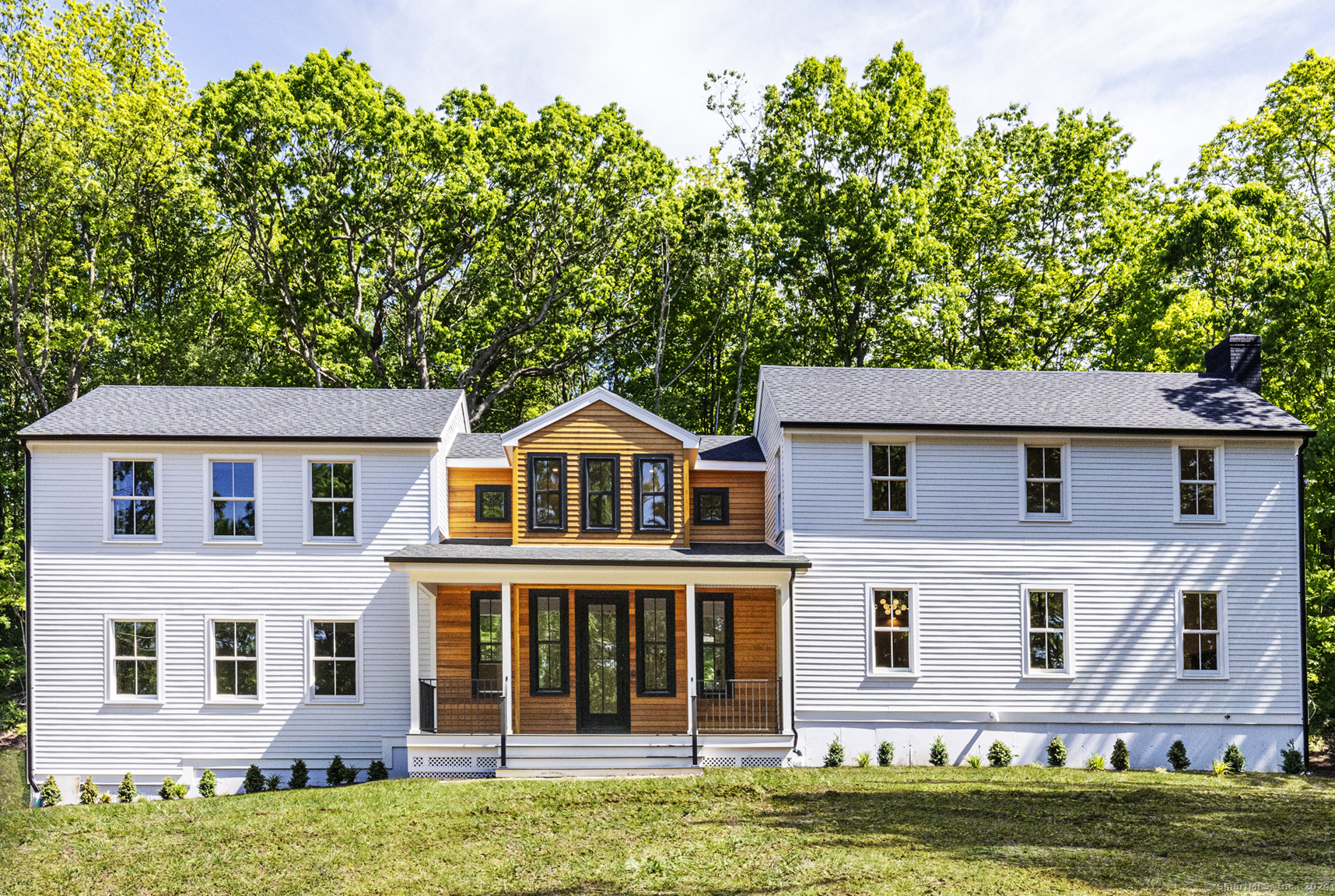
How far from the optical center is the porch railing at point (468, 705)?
17.4 meters

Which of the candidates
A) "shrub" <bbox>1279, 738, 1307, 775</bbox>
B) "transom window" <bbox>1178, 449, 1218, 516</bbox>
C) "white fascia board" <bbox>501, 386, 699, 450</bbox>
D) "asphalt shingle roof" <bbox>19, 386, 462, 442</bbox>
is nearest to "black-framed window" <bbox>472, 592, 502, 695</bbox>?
"white fascia board" <bbox>501, 386, 699, 450</bbox>

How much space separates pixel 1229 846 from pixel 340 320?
976 inches

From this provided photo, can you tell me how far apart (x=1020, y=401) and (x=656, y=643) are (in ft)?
28.9

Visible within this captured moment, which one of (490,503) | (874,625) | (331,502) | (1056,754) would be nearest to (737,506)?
(874,625)

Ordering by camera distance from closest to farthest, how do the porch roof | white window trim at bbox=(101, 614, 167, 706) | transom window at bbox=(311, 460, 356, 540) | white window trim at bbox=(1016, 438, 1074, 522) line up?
the porch roof < white window trim at bbox=(101, 614, 167, 706) < transom window at bbox=(311, 460, 356, 540) < white window trim at bbox=(1016, 438, 1074, 522)

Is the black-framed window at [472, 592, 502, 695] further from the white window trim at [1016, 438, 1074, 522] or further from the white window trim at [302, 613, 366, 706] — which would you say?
the white window trim at [1016, 438, 1074, 522]

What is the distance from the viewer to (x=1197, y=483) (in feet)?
59.5

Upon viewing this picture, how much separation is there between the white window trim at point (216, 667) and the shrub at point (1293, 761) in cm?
1880

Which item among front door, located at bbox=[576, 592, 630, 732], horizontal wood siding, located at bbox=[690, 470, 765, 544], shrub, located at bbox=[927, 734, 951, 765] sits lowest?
shrub, located at bbox=[927, 734, 951, 765]

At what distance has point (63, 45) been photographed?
23766mm

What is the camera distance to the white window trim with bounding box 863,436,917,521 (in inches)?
701

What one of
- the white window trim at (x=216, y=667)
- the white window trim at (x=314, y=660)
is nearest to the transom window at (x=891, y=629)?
the white window trim at (x=314, y=660)

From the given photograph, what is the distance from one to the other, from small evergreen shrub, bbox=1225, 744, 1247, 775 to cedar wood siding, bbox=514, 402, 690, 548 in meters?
10.8

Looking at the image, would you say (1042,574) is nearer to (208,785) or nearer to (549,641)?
(549,641)
